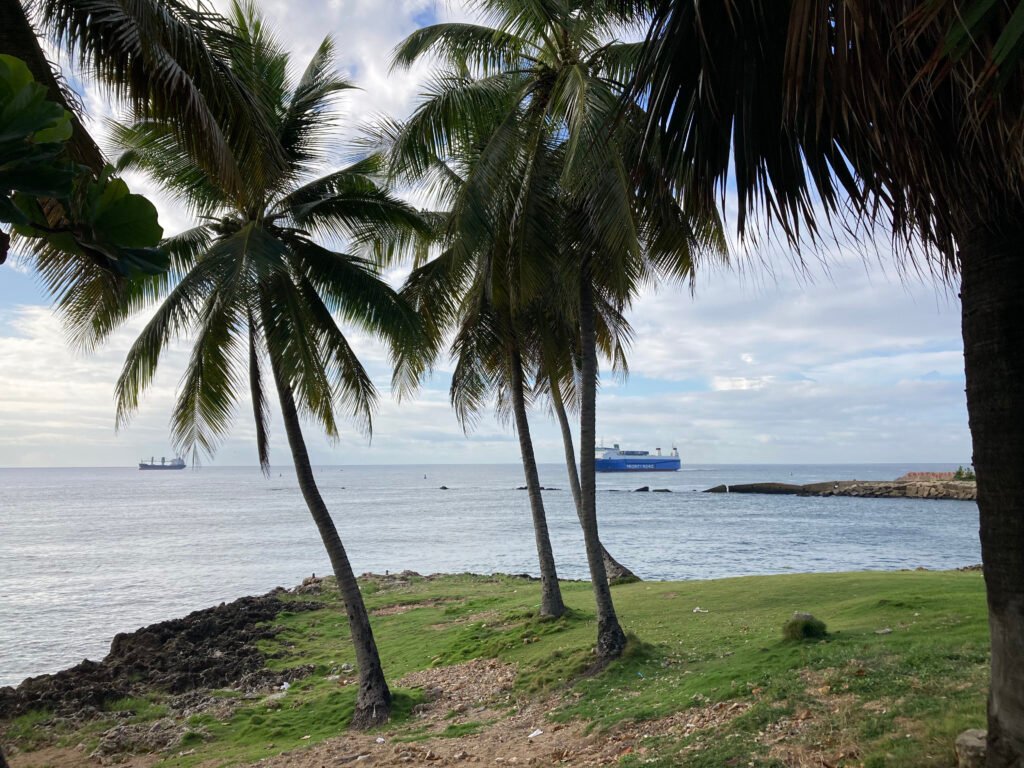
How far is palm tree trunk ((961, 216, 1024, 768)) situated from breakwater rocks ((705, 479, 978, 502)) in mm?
67782

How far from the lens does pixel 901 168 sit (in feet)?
13.2

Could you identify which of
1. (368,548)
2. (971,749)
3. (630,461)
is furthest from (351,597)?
(630,461)

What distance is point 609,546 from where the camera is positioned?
4581 centimetres

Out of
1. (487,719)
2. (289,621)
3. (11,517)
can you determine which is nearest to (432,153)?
(487,719)

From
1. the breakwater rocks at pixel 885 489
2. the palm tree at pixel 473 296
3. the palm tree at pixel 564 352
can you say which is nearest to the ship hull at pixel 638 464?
the breakwater rocks at pixel 885 489

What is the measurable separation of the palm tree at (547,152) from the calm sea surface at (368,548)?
1740 cm

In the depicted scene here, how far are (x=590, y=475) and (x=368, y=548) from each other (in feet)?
136

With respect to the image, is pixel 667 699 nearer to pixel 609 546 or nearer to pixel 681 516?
pixel 609 546

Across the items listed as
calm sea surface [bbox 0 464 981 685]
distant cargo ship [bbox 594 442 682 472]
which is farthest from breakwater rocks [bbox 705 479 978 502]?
distant cargo ship [bbox 594 442 682 472]

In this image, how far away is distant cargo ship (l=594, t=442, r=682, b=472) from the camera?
562 ft

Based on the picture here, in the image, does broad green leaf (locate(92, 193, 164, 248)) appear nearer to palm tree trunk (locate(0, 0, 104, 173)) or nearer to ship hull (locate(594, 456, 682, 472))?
palm tree trunk (locate(0, 0, 104, 173))

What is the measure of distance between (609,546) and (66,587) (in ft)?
93.5

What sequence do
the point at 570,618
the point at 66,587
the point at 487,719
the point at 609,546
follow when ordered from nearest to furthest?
Result: the point at 487,719, the point at 570,618, the point at 66,587, the point at 609,546

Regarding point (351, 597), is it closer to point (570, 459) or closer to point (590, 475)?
point (590, 475)
